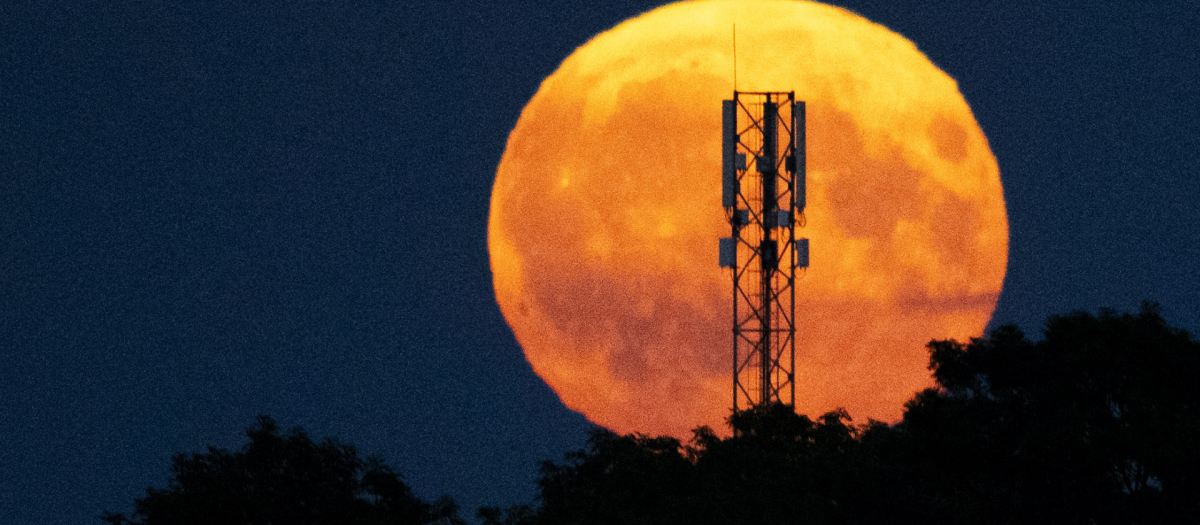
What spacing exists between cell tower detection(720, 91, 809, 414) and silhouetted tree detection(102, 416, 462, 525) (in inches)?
429

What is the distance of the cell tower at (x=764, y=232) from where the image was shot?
6444 cm

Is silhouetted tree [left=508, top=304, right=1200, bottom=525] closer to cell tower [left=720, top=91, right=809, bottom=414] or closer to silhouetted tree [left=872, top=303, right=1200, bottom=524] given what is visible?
silhouetted tree [left=872, top=303, right=1200, bottom=524]

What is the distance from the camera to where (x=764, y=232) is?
6488 cm

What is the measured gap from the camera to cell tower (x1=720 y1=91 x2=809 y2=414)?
6444 cm

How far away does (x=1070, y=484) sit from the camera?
41.6 metres

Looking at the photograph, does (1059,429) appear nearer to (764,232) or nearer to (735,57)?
(764,232)

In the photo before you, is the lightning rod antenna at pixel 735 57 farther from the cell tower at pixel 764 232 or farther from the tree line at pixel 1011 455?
the tree line at pixel 1011 455

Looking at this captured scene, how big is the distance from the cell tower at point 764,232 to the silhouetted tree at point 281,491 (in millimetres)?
10909

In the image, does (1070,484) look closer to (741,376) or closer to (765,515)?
(765,515)

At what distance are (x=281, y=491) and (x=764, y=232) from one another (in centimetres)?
1742

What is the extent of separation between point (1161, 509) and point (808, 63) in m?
39.2

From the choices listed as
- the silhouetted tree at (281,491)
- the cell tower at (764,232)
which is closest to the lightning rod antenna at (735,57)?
the cell tower at (764,232)

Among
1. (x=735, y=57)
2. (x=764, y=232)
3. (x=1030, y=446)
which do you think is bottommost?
(x=1030, y=446)

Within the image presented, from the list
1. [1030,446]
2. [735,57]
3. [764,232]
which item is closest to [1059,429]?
[1030,446]
